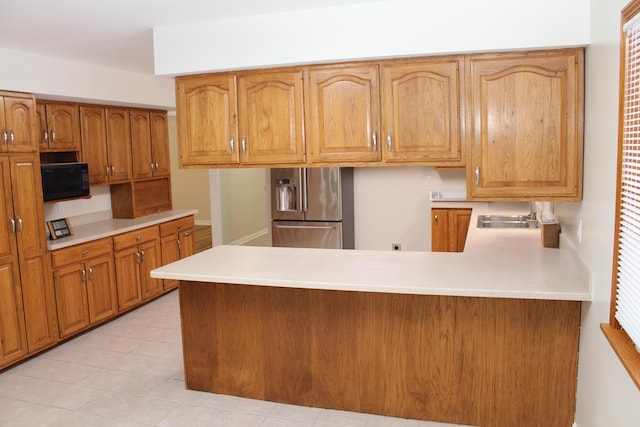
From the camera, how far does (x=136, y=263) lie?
5.20 metres

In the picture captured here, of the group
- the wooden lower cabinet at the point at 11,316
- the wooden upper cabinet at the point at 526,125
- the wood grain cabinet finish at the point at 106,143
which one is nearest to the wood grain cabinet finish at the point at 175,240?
the wood grain cabinet finish at the point at 106,143

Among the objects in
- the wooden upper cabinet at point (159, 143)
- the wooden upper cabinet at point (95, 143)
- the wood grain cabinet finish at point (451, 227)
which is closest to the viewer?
the wooden upper cabinet at point (95, 143)

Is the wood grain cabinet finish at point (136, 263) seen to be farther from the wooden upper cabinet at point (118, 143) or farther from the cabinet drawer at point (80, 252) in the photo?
the wooden upper cabinet at point (118, 143)

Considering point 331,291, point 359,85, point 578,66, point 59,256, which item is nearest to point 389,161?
point 359,85

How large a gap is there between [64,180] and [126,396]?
6.73 feet

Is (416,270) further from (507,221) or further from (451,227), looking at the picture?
(451,227)

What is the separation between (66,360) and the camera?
13.4 ft

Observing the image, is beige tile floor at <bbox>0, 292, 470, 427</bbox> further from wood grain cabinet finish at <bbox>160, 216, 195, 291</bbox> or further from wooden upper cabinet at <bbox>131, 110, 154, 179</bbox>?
wooden upper cabinet at <bbox>131, 110, 154, 179</bbox>

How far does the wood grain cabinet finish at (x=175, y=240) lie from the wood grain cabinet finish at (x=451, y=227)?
8.91 ft

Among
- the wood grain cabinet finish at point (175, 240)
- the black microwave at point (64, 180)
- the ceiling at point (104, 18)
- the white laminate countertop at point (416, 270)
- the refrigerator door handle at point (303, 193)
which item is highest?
the ceiling at point (104, 18)

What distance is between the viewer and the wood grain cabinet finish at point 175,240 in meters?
5.62

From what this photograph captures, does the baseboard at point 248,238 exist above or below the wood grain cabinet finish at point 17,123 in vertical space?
below

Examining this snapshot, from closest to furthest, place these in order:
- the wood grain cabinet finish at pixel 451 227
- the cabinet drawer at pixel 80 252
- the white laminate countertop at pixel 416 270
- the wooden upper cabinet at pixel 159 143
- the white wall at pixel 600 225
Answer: the white wall at pixel 600 225 < the white laminate countertop at pixel 416 270 < the cabinet drawer at pixel 80 252 < the wood grain cabinet finish at pixel 451 227 < the wooden upper cabinet at pixel 159 143

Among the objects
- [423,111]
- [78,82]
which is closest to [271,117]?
[423,111]
